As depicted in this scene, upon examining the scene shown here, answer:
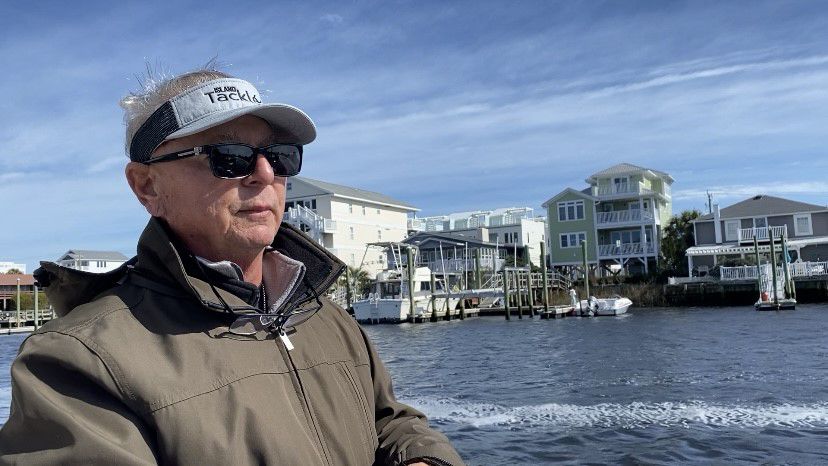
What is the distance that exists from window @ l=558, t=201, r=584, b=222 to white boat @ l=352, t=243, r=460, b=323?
12284 millimetres

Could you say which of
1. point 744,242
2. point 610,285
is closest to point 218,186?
point 610,285

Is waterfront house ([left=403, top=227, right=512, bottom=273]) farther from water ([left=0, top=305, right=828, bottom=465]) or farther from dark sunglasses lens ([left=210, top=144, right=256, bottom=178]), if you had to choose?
dark sunglasses lens ([left=210, top=144, right=256, bottom=178])

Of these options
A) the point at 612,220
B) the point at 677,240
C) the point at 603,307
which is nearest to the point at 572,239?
the point at 612,220

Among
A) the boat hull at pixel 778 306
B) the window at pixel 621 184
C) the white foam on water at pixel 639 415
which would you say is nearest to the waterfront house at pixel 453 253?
the window at pixel 621 184

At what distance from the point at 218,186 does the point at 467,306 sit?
53359mm

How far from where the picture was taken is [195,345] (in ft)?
5.75

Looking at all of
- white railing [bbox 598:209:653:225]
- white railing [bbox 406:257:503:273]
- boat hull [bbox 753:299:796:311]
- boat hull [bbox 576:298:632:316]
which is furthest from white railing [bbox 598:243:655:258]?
boat hull [bbox 753:299:796:311]

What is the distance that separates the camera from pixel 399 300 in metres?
47.7

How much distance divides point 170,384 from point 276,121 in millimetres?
825

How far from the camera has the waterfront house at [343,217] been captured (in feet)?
191

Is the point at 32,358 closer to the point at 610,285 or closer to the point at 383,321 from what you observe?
the point at 383,321

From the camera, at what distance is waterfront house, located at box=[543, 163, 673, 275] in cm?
5744

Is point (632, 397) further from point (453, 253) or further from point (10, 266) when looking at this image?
point (10, 266)

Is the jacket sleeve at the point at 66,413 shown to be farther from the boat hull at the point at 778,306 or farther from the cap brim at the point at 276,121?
the boat hull at the point at 778,306
